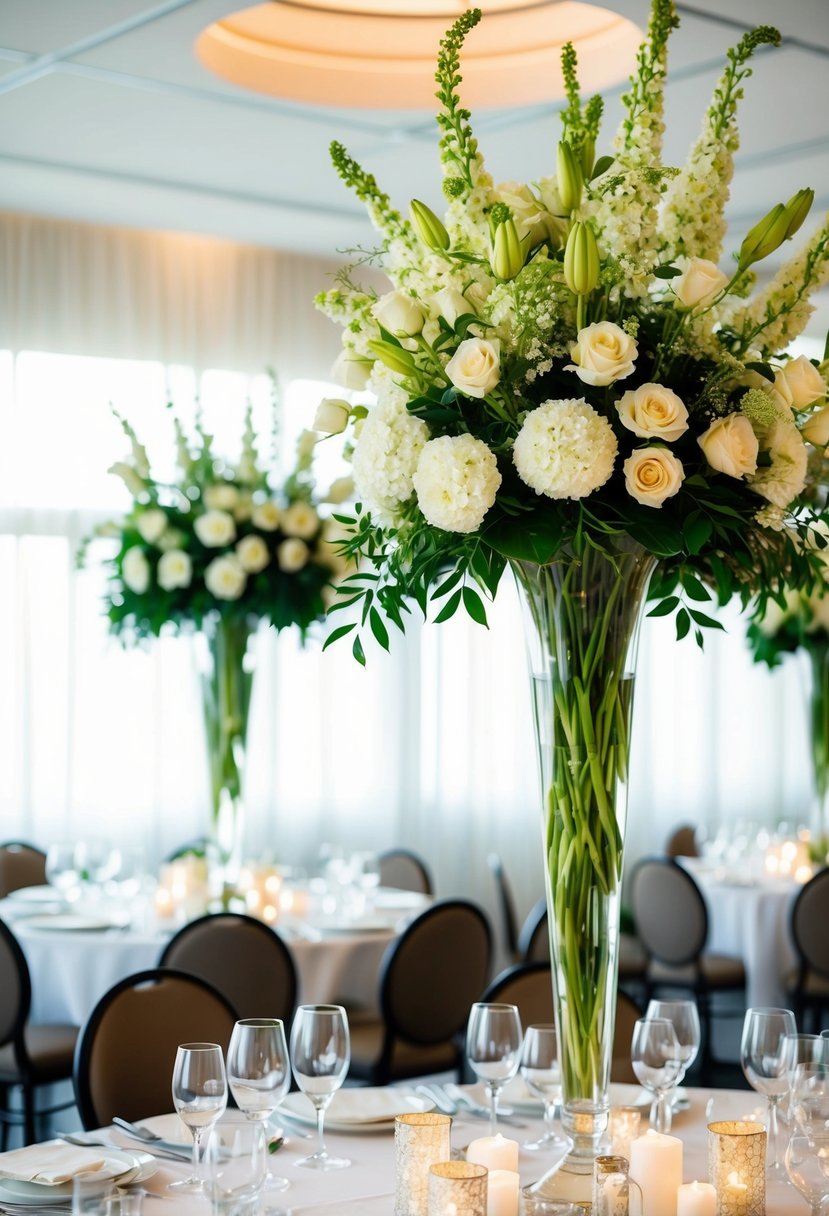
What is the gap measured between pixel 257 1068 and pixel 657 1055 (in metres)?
0.70

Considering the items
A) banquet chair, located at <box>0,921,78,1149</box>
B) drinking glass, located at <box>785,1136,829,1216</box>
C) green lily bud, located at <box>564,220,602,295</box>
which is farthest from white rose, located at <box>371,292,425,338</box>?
banquet chair, located at <box>0,921,78,1149</box>

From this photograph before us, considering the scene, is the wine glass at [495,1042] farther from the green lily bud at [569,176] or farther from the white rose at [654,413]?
the green lily bud at [569,176]

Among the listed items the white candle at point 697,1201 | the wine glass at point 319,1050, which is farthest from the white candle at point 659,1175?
the wine glass at point 319,1050

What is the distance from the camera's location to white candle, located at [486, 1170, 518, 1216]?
214 cm

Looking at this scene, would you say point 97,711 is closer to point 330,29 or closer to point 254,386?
point 254,386

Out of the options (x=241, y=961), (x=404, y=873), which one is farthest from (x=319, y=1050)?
(x=404, y=873)

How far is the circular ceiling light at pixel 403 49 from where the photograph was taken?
5.13 metres

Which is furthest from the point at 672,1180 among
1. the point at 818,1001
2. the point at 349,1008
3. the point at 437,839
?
the point at 437,839

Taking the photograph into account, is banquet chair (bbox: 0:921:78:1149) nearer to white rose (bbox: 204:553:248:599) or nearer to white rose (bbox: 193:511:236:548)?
white rose (bbox: 204:553:248:599)

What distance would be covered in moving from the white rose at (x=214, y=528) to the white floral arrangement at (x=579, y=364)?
9.68 feet

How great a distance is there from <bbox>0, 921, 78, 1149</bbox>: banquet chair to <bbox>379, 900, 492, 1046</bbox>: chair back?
1078mm

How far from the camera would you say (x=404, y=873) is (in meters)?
6.65

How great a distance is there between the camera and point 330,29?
527cm

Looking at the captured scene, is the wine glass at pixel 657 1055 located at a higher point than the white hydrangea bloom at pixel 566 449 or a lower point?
lower
